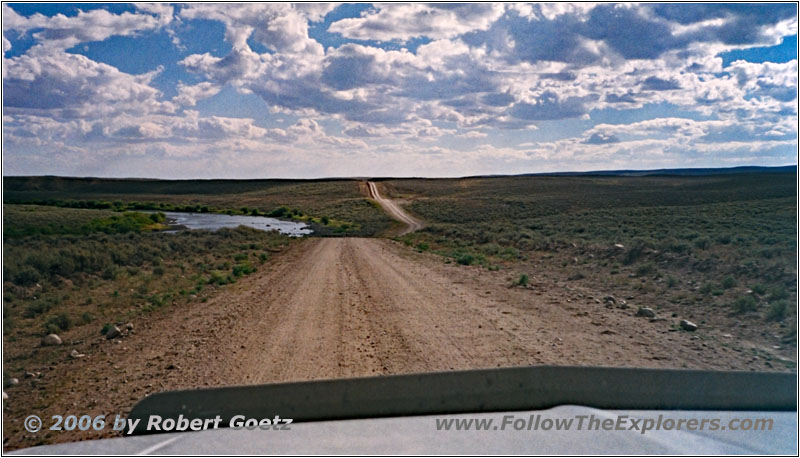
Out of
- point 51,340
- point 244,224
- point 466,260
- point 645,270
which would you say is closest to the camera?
point 51,340

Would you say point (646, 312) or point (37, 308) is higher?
point (646, 312)

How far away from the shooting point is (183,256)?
899 inches

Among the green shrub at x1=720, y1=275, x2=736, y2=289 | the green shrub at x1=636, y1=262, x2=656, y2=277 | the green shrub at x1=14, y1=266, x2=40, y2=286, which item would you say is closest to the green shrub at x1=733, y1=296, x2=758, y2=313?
the green shrub at x1=720, y1=275, x2=736, y2=289

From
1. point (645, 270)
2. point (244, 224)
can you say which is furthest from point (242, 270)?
point (244, 224)

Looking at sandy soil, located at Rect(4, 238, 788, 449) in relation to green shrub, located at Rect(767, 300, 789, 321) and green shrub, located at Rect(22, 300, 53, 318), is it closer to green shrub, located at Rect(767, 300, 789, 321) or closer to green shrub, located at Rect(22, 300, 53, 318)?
green shrub, located at Rect(767, 300, 789, 321)

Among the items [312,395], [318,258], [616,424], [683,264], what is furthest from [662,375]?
[318,258]

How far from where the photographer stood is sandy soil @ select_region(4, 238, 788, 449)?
748 centimetres

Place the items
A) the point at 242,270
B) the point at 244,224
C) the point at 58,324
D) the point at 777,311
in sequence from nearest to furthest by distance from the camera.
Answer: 1. the point at 777,311
2. the point at 58,324
3. the point at 242,270
4. the point at 244,224

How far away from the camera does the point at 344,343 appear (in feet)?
29.8

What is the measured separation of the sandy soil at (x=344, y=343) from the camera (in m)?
7.48

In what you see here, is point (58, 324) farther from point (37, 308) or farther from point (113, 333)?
point (37, 308)

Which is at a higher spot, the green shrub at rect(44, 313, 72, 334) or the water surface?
the green shrub at rect(44, 313, 72, 334)

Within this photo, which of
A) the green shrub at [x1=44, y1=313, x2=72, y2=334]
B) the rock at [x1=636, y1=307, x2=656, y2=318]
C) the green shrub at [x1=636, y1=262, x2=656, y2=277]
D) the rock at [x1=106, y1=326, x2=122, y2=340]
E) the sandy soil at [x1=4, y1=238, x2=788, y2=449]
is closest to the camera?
the sandy soil at [x1=4, y1=238, x2=788, y2=449]

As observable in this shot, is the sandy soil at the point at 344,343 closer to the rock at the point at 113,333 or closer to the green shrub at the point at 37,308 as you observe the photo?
the rock at the point at 113,333
